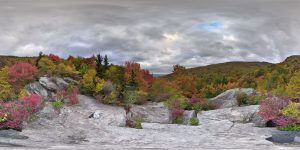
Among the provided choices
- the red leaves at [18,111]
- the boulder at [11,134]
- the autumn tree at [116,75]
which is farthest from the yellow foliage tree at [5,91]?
the boulder at [11,134]

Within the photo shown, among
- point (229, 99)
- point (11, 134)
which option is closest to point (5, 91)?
point (11, 134)

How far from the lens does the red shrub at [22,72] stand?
24562mm

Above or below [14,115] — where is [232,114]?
below

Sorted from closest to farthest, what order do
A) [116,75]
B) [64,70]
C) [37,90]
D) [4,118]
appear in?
[4,118] < [37,90] < [64,70] < [116,75]

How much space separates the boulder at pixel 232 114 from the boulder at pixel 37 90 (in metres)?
8.76

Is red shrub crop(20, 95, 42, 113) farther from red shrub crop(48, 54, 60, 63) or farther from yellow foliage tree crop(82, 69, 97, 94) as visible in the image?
red shrub crop(48, 54, 60, 63)

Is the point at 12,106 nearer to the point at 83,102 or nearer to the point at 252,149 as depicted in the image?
the point at 83,102

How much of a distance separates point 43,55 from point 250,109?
539 inches

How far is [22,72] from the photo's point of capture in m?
24.8

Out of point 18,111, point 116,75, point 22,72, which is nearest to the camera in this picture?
point 18,111

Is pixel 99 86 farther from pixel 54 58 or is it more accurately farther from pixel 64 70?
pixel 54 58

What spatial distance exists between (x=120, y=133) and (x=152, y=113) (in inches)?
198

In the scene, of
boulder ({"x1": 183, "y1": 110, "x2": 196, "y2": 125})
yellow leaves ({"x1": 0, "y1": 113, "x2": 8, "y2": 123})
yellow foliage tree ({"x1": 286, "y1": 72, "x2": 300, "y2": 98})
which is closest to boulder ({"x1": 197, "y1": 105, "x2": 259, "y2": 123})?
boulder ({"x1": 183, "y1": 110, "x2": 196, "y2": 125})

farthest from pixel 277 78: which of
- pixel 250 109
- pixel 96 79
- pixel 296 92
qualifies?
pixel 96 79
